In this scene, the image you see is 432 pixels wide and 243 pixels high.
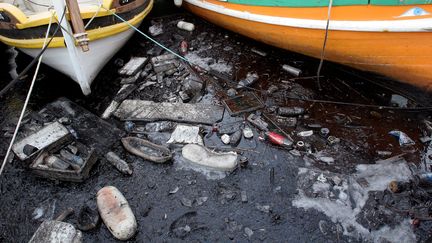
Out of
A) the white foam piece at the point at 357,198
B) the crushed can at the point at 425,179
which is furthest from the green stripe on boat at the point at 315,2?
the crushed can at the point at 425,179

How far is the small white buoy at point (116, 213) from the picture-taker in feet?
11.5

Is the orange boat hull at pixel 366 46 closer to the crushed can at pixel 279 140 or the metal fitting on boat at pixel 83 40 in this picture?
the crushed can at pixel 279 140

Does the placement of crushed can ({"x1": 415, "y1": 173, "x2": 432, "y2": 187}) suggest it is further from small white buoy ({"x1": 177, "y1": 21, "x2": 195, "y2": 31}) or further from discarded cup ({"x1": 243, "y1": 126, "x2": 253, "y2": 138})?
small white buoy ({"x1": 177, "y1": 21, "x2": 195, "y2": 31})

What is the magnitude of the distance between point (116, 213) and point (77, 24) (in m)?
2.93

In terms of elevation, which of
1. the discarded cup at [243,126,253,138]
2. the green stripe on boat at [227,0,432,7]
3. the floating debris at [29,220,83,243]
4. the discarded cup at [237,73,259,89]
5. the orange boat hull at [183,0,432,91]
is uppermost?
the green stripe on boat at [227,0,432,7]

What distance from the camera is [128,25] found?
6.01m

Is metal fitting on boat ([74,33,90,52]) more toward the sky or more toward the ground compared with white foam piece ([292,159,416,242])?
more toward the sky

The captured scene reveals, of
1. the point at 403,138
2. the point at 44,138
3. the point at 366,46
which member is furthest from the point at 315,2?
the point at 44,138

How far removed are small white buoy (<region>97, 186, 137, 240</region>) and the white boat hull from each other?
7.45 feet

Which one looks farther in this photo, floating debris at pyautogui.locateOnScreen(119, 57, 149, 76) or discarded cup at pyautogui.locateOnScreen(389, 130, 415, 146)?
floating debris at pyautogui.locateOnScreen(119, 57, 149, 76)

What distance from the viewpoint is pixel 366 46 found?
4812mm

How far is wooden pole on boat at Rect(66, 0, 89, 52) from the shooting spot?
4.69 metres

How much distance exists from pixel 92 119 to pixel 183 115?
147 cm

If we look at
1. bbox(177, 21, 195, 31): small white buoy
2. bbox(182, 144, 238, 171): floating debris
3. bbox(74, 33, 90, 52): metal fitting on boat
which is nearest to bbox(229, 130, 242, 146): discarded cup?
bbox(182, 144, 238, 171): floating debris
